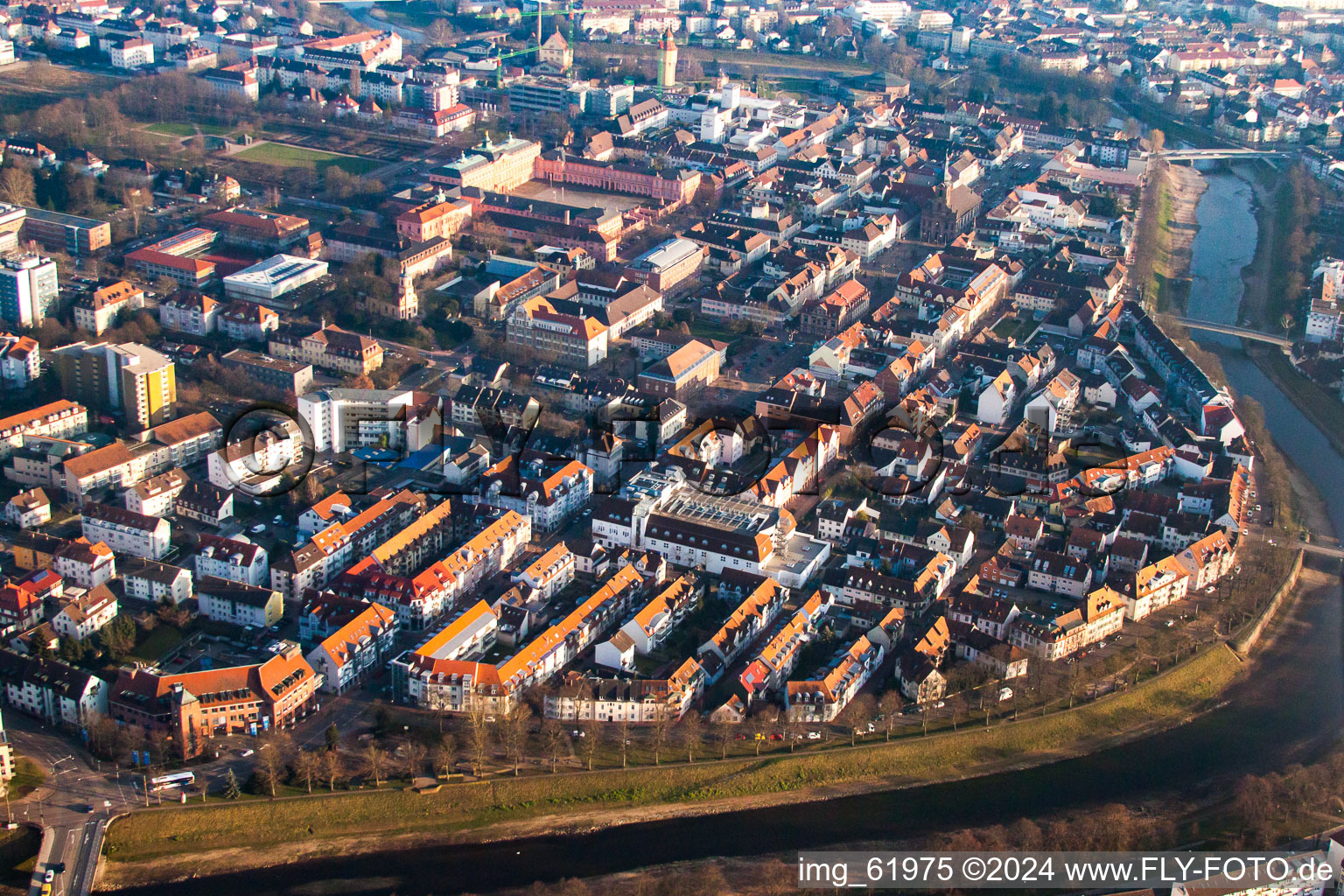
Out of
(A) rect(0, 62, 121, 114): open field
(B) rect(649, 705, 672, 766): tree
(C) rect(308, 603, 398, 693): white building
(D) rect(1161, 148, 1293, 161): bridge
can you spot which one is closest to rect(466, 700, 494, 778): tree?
(C) rect(308, 603, 398, 693): white building

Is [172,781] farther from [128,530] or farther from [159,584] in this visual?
[128,530]

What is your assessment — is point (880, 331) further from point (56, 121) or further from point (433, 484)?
point (56, 121)

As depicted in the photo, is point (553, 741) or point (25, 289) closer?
point (553, 741)

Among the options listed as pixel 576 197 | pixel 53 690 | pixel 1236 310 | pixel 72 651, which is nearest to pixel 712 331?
pixel 576 197

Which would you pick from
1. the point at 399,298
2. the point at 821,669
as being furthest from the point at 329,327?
the point at 821,669

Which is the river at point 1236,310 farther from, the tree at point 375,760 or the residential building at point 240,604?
the residential building at point 240,604

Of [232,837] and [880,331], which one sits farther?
[880,331]
